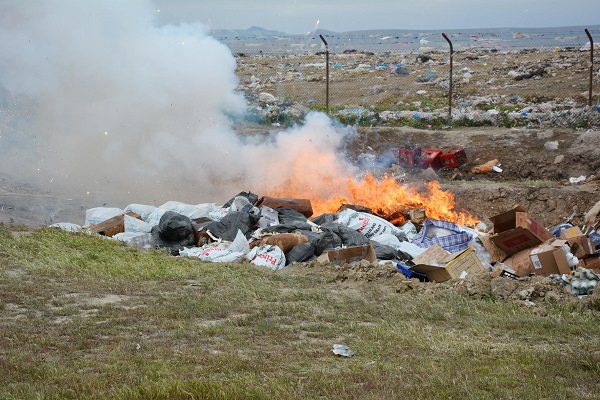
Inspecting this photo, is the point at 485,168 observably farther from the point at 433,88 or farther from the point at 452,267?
the point at 433,88

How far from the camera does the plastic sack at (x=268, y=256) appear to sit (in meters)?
8.32

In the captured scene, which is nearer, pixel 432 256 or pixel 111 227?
pixel 432 256

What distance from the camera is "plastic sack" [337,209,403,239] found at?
976 cm

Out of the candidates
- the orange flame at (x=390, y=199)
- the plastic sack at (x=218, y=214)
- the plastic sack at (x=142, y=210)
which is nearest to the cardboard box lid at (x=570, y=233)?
the orange flame at (x=390, y=199)

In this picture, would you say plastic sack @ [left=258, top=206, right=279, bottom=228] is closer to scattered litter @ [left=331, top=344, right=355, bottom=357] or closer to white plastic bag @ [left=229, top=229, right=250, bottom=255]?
white plastic bag @ [left=229, top=229, right=250, bottom=255]

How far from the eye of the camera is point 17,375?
14.4 ft

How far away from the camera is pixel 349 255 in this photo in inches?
328

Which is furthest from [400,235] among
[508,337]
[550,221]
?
[508,337]

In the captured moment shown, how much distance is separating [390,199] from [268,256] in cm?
340

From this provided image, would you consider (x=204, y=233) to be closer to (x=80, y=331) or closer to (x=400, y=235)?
(x=400, y=235)

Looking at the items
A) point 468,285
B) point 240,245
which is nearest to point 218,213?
point 240,245

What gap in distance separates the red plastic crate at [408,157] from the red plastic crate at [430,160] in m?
0.09

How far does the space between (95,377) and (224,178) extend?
8.10m

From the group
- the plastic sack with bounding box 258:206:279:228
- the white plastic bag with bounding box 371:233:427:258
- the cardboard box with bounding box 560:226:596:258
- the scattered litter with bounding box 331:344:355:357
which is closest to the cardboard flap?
the white plastic bag with bounding box 371:233:427:258
